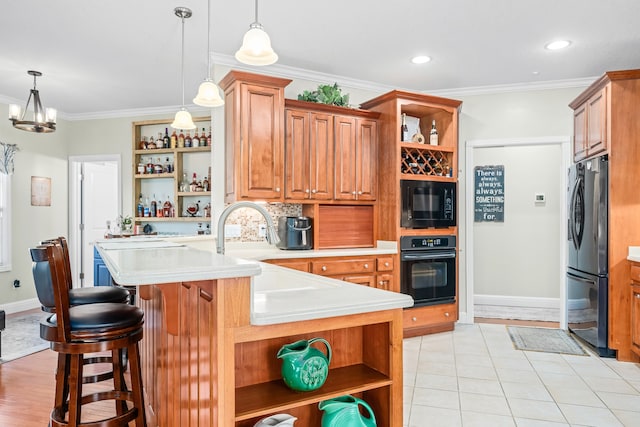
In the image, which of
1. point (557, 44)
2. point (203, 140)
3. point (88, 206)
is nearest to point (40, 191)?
point (88, 206)

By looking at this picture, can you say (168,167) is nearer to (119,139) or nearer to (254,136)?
(119,139)

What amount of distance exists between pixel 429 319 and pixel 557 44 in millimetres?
2841

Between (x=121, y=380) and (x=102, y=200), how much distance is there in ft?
17.5

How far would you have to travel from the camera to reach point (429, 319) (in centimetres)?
436

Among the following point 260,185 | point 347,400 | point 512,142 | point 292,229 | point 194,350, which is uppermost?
point 512,142

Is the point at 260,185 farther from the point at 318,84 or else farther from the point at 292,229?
the point at 318,84

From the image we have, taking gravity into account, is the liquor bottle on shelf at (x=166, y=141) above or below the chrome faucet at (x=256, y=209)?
above

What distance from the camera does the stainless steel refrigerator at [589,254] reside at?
12.0 feet

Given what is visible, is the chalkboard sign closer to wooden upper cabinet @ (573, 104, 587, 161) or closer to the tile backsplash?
wooden upper cabinet @ (573, 104, 587, 161)

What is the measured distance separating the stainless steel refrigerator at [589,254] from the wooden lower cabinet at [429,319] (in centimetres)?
116

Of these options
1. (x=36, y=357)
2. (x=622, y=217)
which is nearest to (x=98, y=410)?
(x=36, y=357)

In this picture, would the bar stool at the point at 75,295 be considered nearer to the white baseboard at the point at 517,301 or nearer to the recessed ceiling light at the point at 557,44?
the recessed ceiling light at the point at 557,44

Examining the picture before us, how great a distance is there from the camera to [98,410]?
2.68 metres

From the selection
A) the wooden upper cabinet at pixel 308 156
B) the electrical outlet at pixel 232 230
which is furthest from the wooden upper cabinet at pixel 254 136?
the electrical outlet at pixel 232 230
